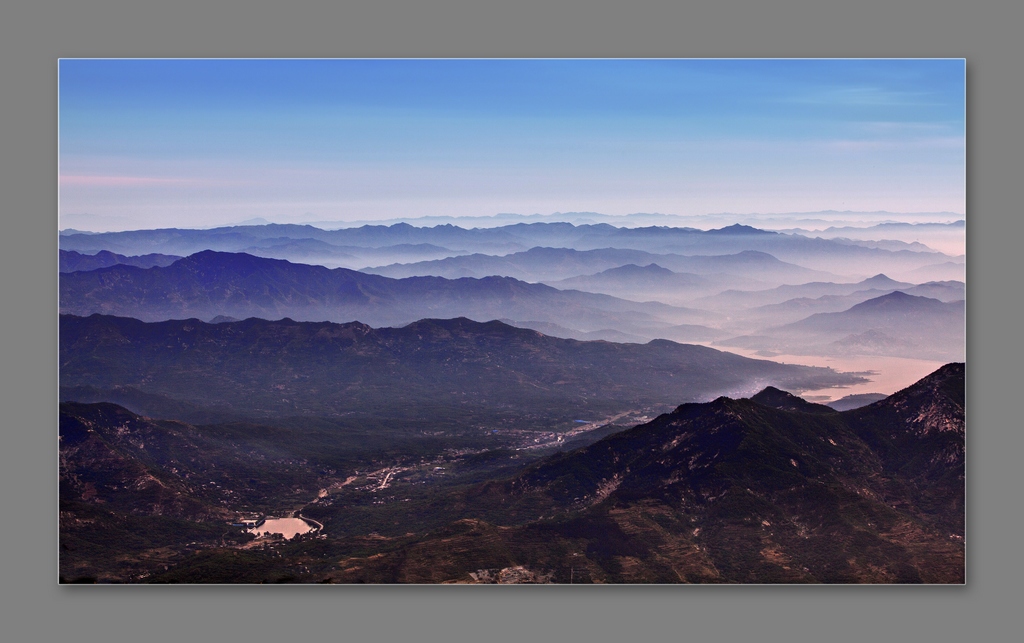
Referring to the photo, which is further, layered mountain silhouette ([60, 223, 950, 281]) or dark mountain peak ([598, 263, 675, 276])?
dark mountain peak ([598, 263, 675, 276])

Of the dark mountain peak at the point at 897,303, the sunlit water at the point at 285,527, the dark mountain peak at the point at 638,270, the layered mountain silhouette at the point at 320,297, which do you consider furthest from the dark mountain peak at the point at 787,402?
the layered mountain silhouette at the point at 320,297

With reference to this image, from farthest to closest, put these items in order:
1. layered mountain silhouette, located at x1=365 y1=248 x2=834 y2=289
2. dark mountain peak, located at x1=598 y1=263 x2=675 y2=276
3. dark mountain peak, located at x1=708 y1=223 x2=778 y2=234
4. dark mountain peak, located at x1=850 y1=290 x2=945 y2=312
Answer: dark mountain peak, located at x1=598 y1=263 x2=675 y2=276 → layered mountain silhouette, located at x1=365 y1=248 x2=834 y2=289 → dark mountain peak, located at x1=850 y1=290 x2=945 y2=312 → dark mountain peak, located at x1=708 y1=223 x2=778 y2=234

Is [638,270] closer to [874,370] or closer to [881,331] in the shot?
[881,331]

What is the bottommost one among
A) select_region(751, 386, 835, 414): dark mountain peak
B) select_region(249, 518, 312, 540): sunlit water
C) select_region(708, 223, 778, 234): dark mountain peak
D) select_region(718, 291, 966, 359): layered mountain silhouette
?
select_region(249, 518, 312, 540): sunlit water

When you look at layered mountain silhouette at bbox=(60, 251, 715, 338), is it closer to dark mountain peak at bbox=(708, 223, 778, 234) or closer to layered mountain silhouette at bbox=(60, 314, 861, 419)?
layered mountain silhouette at bbox=(60, 314, 861, 419)

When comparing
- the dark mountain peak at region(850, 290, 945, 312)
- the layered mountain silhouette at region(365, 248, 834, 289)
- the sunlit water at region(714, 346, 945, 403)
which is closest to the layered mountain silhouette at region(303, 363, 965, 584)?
the sunlit water at region(714, 346, 945, 403)

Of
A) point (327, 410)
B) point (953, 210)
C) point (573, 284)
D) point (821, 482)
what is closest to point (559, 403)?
point (327, 410)

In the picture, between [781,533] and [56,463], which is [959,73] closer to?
[781,533]
